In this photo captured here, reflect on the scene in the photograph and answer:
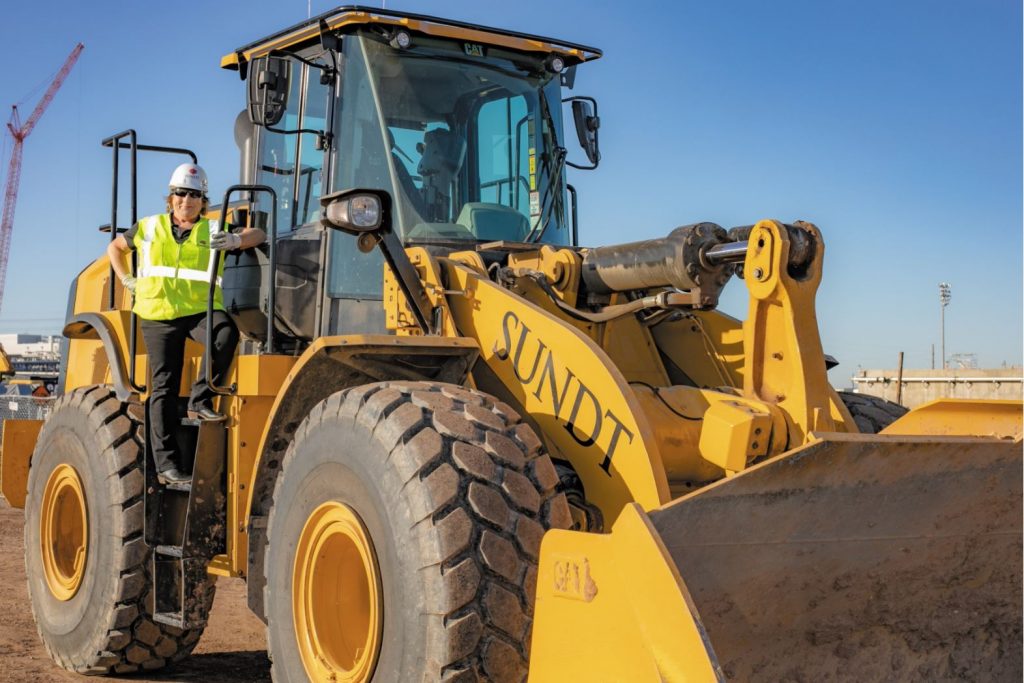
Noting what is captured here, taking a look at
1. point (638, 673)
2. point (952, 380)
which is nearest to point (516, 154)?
point (638, 673)

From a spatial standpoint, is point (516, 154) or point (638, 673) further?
point (516, 154)

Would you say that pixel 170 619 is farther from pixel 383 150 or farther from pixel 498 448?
pixel 498 448

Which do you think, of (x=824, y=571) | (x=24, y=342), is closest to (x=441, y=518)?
(x=824, y=571)

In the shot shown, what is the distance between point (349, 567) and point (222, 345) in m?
1.91

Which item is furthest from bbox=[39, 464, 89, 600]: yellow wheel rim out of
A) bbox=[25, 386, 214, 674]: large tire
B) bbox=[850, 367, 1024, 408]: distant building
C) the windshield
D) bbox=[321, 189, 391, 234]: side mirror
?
bbox=[850, 367, 1024, 408]: distant building

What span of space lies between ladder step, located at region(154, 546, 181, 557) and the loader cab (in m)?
1.22

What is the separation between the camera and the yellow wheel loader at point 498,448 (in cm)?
407

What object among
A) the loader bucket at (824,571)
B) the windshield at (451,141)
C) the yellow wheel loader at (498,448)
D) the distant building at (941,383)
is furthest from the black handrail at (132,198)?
the distant building at (941,383)

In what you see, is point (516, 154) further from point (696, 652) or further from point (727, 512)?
point (696, 652)

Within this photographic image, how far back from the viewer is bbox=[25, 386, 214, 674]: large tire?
653 cm

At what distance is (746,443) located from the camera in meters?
4.55

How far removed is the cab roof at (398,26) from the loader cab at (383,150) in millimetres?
12

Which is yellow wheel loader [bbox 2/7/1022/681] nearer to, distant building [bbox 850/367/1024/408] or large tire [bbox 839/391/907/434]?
large tire [bbox 839/391/907/434]

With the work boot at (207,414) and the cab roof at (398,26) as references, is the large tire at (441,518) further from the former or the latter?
the cab roof at (398,26)
